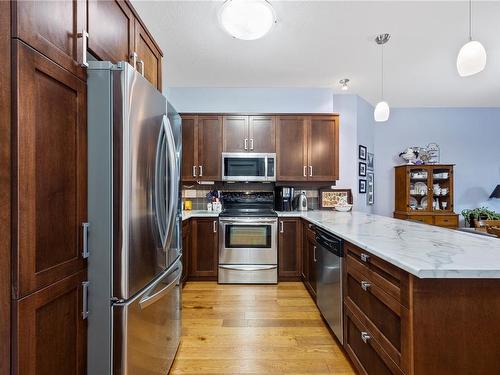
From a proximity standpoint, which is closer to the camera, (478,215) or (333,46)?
(333,46)

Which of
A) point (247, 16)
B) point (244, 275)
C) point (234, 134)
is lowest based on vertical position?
point (244, 275)

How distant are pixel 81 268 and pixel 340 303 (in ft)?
5.42

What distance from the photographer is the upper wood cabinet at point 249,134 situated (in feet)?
11.7

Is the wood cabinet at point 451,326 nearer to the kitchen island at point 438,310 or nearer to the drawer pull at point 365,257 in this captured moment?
the kitchen island at point 438,310

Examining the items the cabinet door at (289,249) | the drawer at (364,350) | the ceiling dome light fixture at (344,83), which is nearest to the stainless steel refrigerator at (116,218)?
the drawer at (364,350)

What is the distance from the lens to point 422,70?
11.0 feet

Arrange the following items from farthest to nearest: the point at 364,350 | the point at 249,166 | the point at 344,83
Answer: the point at 344,83, the point at 249,166, the point at 364,350

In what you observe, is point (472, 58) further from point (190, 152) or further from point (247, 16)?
point (190, 152)

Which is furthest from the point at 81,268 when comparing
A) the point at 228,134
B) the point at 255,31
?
the point at 228,134

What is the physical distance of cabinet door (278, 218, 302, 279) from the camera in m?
3.33

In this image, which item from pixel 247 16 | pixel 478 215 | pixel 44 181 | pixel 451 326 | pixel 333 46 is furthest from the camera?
pixel 478 215

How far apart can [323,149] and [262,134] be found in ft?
2.89

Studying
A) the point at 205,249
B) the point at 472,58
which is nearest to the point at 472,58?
the point at 472,58

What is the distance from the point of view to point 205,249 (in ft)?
10.9
